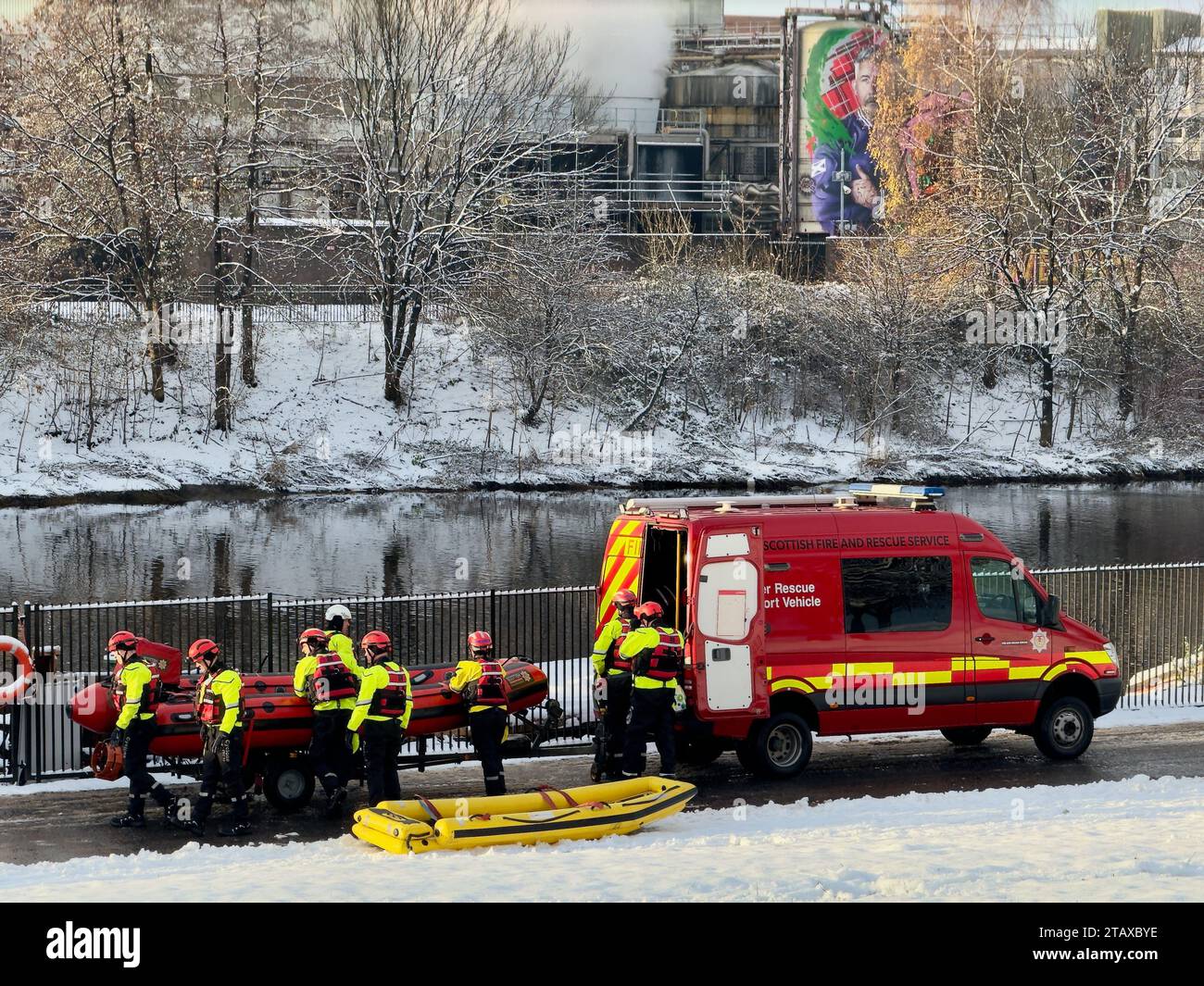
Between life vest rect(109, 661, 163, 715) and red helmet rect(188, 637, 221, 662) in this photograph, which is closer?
red helmet rect(188, 637, 221, 662)

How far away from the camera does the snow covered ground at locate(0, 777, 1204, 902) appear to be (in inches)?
384

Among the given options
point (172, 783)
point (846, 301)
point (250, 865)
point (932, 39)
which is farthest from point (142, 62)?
point (250, 865)

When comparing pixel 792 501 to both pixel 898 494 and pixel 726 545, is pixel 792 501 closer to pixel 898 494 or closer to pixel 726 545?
pixel 898 494

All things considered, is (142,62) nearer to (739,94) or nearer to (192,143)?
(192,143)

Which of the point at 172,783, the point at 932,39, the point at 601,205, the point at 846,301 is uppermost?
the point at 932,39

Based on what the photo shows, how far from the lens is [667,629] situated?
14.7 m

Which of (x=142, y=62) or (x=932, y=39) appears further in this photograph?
(x=932, y=39)

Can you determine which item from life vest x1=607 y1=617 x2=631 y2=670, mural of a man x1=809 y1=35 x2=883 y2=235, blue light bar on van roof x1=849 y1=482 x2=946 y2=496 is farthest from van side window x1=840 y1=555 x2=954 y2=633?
mural of a man x1=809 y1=35 x2=883 y2=235

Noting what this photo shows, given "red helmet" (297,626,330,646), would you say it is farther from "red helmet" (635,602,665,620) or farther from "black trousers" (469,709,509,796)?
"red helmet" (635,602,665,620)

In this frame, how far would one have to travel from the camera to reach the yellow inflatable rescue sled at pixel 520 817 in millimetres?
11625

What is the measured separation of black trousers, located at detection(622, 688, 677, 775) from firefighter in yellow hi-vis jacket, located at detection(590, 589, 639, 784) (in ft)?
1.03

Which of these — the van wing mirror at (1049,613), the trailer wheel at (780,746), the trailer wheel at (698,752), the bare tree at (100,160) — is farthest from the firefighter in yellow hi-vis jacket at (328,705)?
the bare tree at (100,160)

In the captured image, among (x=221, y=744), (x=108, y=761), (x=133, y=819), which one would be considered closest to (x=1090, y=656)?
(x=221, y=744)

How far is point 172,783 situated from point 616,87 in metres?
68.0
